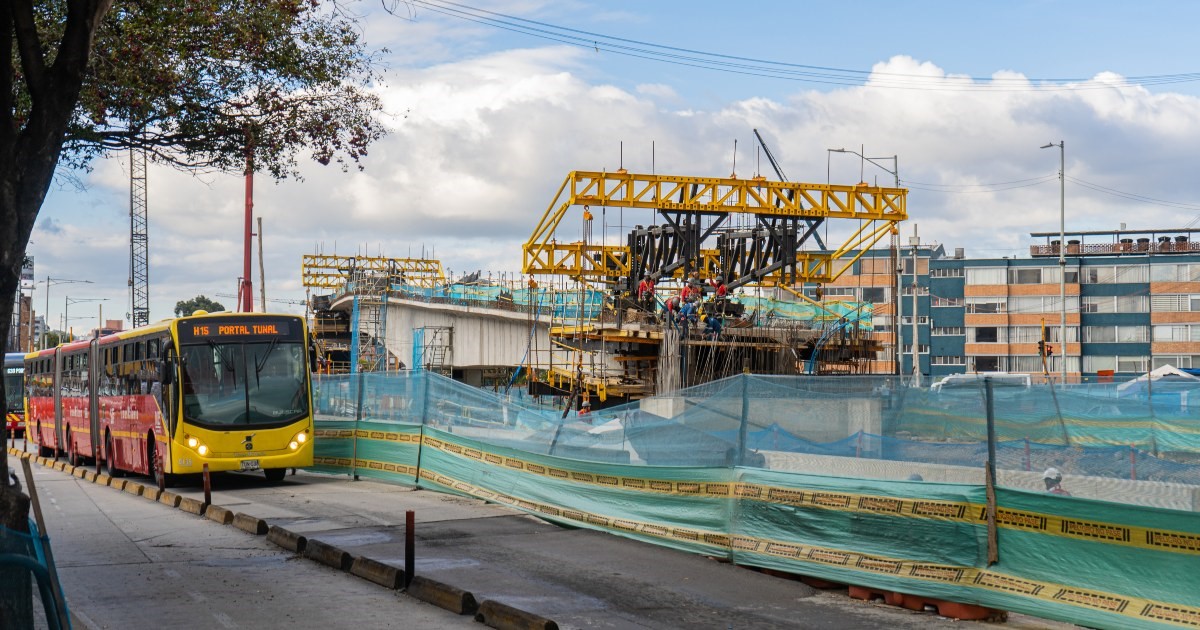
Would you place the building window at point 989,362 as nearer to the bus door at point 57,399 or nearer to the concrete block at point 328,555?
the bus door at point 57,399

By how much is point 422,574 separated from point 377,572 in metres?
0.59

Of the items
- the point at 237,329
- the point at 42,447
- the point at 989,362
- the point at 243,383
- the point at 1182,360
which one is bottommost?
the point at 42,447

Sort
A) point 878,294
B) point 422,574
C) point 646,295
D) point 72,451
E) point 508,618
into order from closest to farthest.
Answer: point 508,618 → point 422,574 → point 72,451 → point 646,295 → point 878,294

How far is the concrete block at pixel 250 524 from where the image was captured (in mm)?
16281

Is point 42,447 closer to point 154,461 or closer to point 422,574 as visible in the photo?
A: point 154,461

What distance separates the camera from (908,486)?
437 inches

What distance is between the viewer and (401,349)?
59188 millimetres

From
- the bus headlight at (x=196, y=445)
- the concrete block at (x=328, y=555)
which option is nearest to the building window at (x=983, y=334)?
the bus headlight at (x=196, y=445)

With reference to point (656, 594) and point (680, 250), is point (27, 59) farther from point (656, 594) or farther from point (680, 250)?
point (680, 250)

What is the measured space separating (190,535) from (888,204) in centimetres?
2790

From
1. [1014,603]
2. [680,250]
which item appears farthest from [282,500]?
[680,250]

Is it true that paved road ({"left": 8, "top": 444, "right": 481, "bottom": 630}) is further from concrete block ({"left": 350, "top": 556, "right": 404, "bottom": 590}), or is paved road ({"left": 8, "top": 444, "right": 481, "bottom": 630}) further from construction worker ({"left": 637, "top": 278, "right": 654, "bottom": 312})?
construction worker ({"left": 637, "top": 278, "right": 654, "bottom": 312})

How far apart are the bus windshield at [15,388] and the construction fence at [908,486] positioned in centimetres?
4112

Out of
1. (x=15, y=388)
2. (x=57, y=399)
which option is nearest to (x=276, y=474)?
(x=57, y=399)
